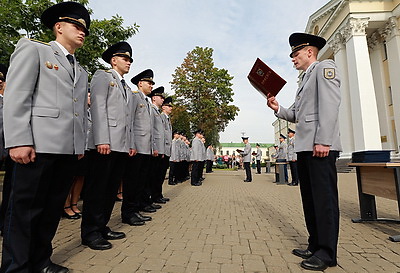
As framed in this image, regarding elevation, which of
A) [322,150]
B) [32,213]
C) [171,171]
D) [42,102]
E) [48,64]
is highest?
[48,64]

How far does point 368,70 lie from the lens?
62.5 feet

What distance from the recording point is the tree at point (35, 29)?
10.9 m

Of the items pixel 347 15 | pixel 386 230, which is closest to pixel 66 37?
pixel 386 230

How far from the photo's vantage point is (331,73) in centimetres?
274

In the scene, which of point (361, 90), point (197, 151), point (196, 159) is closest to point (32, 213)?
point (196, 159)

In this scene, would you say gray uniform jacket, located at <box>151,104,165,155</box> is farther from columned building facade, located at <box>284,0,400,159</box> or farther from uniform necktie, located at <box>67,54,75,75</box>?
columned building facade, located at <box>284,0,400,159</box>

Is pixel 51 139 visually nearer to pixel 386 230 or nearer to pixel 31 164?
pixel 31 164

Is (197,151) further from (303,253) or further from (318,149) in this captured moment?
(318,149)

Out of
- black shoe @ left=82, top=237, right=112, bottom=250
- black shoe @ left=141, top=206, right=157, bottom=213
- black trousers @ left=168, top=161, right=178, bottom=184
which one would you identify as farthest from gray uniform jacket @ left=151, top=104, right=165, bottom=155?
black trousers @ left=168, top=161, right=178, bottom=184

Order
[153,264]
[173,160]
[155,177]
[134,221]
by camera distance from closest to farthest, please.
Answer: [153,264]
[134,221]
[155,177]
[173,160]

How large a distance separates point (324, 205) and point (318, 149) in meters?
0.58

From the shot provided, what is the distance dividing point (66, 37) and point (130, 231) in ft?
9.20

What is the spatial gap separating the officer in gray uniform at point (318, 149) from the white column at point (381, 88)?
23.1 m

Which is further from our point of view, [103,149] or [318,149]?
[103,149]
